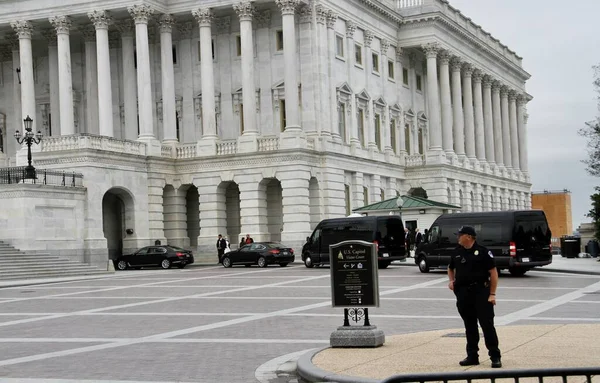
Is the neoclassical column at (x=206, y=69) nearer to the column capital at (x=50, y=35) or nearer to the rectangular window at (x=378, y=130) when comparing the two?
the column capital at (x=50, y=35)

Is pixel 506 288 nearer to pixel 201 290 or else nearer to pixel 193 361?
pixel 201 290

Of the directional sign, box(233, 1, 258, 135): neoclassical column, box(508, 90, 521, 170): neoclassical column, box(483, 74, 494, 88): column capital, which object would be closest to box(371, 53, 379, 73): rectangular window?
box(233, 1, 258, 135): neoclassical column

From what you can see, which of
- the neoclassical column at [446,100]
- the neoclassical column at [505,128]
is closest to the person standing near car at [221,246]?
the neoclassical column at [446,100]

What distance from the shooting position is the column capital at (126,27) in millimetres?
64625

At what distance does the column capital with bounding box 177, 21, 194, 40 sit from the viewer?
6581cm

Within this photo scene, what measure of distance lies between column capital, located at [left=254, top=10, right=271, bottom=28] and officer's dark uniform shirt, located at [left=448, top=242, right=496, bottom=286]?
52.5 m

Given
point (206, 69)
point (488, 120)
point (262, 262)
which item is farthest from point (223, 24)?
point (488, 120)

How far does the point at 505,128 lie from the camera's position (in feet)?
322

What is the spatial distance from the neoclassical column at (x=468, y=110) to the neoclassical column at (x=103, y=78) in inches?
1365

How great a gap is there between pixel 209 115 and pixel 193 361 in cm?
4754

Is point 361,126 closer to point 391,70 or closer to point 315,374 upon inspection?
point 391,70

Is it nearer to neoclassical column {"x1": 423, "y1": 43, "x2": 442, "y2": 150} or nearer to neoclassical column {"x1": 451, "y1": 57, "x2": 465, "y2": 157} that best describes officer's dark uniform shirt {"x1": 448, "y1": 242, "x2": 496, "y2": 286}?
neoclassical column {"x1": 423, "y1": 43, "x2": 442, "y2": 150}

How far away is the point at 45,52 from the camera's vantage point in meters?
69.6

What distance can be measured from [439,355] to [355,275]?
214cm
